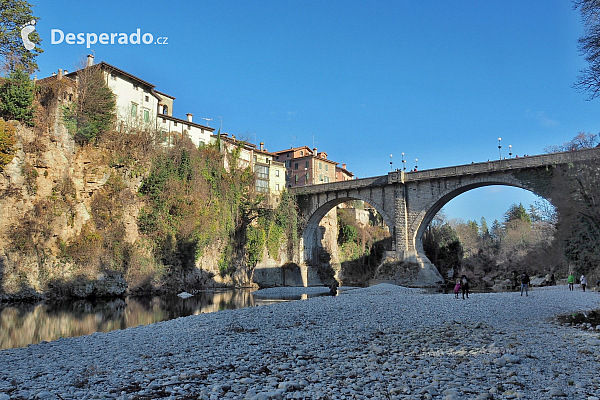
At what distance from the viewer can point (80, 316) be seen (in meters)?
18.0

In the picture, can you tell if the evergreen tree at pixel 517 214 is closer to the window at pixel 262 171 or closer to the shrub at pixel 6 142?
the window at pixel 262 171

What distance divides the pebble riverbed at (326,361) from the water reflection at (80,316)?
229cm

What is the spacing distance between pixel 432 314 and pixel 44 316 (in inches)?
648

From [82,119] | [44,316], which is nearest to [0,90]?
[82,119]

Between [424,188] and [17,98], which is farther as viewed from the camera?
[424,188]

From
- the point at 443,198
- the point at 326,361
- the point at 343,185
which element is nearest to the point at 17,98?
the point at 326,361

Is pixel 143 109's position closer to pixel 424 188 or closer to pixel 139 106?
pixel 139 106

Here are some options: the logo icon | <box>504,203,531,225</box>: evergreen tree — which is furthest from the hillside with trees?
<box>504,203,531,225</box>: evergreen tree

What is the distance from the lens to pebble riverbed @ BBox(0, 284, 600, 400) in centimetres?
590

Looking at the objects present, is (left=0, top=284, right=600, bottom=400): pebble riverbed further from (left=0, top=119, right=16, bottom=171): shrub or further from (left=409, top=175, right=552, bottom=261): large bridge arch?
(left=409, top=175, right=552, bottom=261): large bridge arch

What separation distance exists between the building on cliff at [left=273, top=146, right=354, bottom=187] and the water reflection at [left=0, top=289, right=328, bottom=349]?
39.9 meters

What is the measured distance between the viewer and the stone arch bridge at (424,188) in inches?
1272

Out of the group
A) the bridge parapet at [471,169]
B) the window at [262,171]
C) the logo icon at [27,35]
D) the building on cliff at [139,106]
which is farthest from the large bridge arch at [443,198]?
the logo icon at [27,35]

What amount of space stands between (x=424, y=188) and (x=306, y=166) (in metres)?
27.6
